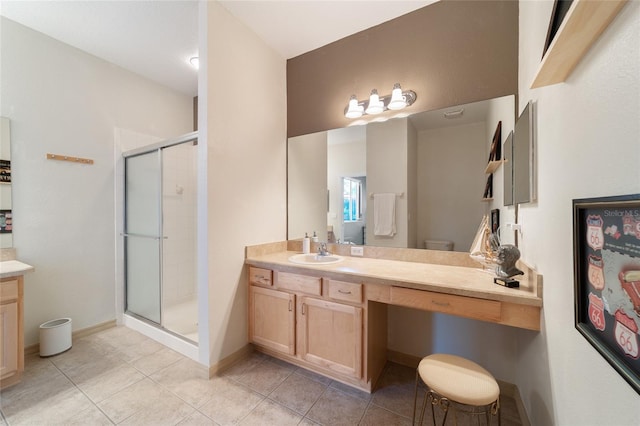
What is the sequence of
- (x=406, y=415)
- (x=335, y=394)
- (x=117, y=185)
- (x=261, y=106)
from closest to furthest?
(x=406, y=415)
(x=335, y=394)
(x=261, y=106)
(x=117, y=185)

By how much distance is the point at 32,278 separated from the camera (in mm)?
2119

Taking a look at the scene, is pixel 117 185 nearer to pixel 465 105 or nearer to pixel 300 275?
pixel 300 275

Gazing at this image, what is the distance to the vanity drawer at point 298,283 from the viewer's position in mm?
1745

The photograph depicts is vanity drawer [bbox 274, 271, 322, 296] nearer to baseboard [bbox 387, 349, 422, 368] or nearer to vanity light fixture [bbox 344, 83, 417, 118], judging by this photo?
baseboard [bbox 387, 349, 422, 368]

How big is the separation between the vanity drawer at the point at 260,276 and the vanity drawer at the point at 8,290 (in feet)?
5.17

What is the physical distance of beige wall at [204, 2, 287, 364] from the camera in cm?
183

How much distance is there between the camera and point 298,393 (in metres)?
1.66

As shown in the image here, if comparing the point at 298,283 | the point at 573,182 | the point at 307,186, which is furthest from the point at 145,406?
the point at 573,182

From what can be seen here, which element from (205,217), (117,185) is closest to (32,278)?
(117,185)

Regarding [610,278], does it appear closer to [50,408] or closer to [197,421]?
[197,421]

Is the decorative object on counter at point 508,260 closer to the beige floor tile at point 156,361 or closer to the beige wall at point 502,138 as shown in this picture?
the beige wall at point 502,138

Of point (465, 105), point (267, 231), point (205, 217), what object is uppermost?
point (465, 105)

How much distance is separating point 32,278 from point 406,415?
321 centimetres

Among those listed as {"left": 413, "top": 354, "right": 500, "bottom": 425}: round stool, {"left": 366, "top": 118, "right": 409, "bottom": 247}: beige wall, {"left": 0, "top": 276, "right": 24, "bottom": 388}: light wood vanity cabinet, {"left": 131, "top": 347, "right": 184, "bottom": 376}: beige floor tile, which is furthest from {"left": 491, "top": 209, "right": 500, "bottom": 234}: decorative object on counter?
{"left": 0, "top": 276, "right": 24, "bottom": 388}: light wood vanity cabinet
